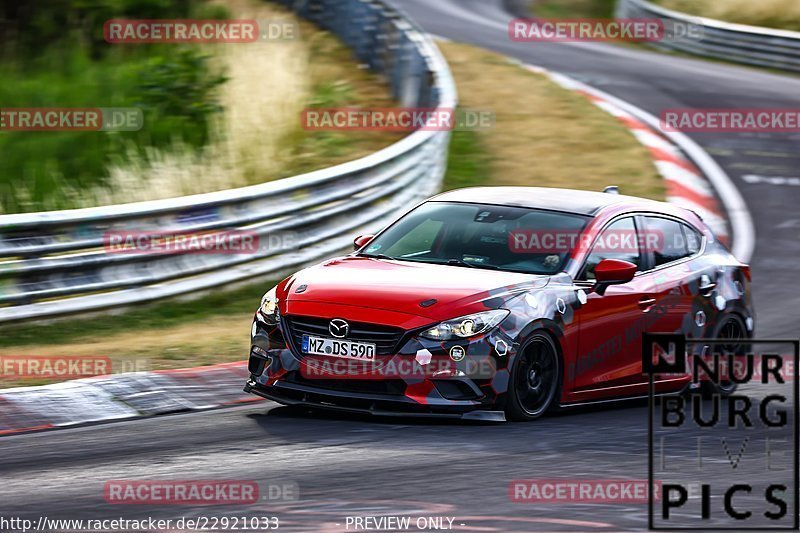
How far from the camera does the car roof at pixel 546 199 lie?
941 centimetres

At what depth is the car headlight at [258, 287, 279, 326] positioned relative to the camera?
852cm

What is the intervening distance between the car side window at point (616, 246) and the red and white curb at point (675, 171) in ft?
16.5

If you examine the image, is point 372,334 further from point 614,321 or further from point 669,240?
point 669,240

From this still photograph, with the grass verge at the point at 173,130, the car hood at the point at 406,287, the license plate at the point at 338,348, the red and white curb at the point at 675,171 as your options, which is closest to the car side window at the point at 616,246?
the car hood at the point at 406,287

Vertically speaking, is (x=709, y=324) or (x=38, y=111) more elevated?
(x=38, y=111)

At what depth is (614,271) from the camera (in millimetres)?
8852

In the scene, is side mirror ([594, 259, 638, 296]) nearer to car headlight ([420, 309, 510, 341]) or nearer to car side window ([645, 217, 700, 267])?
car side window ([645, 217, 700, 267])

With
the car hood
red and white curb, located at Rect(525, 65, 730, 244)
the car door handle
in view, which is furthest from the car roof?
red and white curb, located at Rect(525, 65, 730, 244)

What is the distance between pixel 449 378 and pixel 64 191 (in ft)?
23.3

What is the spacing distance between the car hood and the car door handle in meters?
0.95

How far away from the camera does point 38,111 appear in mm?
16562

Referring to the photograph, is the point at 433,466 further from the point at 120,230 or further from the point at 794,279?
the point at 794,279

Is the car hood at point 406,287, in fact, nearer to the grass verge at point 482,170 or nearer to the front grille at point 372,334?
the front grille at point 372,334

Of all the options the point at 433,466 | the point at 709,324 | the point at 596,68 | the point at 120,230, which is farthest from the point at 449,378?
the point at 596,68
